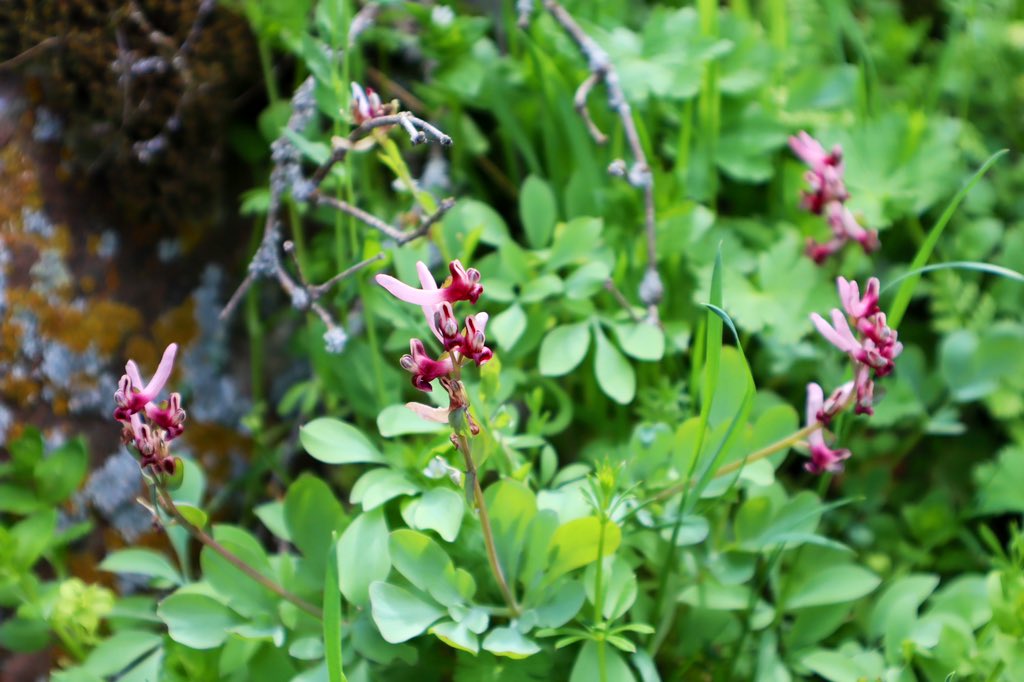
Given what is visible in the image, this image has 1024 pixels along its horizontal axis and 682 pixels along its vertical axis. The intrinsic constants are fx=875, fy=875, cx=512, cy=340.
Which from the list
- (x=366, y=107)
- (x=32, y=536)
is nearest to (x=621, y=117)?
(x=366, y=107)

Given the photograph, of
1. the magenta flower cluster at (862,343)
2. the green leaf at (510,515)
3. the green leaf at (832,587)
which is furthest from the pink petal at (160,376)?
the green leaf at (832,587)

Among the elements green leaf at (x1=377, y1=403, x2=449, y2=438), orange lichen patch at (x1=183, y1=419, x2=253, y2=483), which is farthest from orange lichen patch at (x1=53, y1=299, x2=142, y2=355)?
green leaf at (x1=377, y1=403, x2=449, y2=438)

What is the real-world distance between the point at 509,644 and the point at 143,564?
642 millimetres

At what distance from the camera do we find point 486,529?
1.10 metres

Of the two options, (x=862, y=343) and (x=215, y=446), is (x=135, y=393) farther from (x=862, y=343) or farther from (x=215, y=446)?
(x=862, y=343)

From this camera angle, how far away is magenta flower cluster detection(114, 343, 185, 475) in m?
1.03

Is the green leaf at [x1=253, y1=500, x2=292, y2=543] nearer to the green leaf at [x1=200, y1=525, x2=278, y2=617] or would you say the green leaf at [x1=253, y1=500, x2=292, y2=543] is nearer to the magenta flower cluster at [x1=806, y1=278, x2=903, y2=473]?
the green leaf at [x1=200, y1=525, x2=278, y2=617]

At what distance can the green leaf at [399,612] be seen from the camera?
108 cm

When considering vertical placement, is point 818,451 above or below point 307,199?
below

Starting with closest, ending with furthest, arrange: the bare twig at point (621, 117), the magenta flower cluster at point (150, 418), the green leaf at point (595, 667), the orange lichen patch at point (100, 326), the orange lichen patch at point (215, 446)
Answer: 1. the magenta flower cluster at point (150, 418)
2. the green leaf at point (595, 667)
3. the bare twig at point (621, 117)
4. the orange lichen patch at point (100, 326)
5. the orange lichen patch at point (215, 446)

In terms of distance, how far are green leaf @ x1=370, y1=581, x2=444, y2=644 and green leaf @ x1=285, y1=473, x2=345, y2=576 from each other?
0.19 metres

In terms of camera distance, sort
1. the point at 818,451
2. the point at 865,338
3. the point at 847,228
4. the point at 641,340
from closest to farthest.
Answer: the point at 865,338 → the point at 818,451 → the point at 641,340 → the point at 847,228

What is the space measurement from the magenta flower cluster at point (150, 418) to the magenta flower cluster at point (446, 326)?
295 mm

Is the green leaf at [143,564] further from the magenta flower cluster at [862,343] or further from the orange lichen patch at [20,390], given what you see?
the magenta flower cluster at [862,343]
